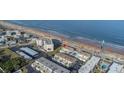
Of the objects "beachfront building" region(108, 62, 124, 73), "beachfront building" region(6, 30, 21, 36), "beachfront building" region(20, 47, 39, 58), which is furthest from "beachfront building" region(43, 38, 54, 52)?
"beachfront building" region(108, 62, 124, 73)

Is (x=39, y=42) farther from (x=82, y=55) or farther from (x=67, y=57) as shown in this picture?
(x=82, y=55)

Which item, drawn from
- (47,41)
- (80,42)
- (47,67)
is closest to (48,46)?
(47,41)

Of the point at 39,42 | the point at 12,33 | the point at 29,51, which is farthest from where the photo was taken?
the point at 12,33

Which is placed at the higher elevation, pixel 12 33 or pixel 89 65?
pixel 12 33

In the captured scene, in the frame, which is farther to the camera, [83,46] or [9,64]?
[83,46]

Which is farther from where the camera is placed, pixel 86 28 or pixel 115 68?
pixel 86 28
